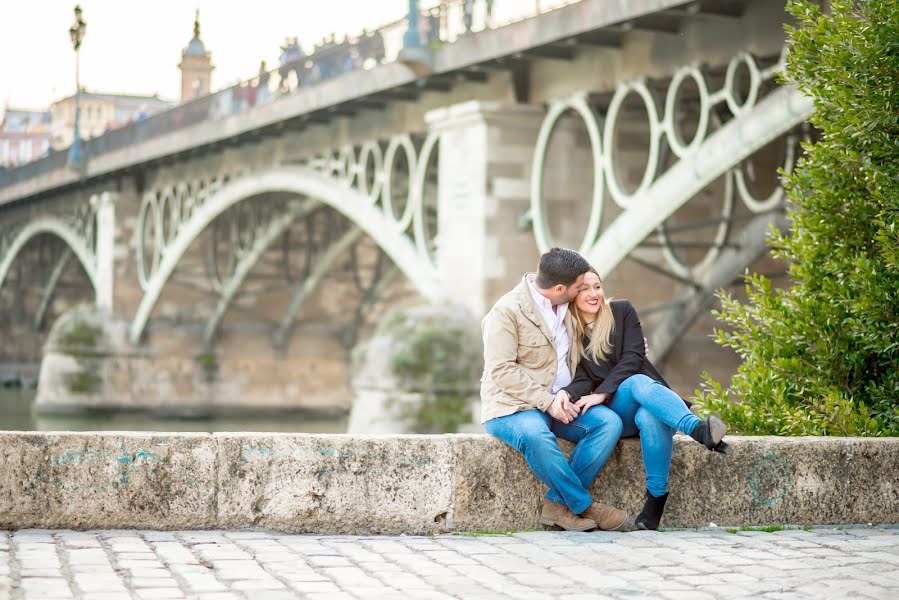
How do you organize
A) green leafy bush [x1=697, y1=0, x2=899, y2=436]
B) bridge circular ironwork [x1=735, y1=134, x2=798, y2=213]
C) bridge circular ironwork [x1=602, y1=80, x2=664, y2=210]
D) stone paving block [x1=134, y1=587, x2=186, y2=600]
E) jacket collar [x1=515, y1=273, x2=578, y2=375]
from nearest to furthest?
stone paving block [x1=134, y1=587, x2=186, y2=600]
jacket collar [x1=515, y1=273, x2=578, y2=375]
green leafy bush [x1=697, y1=0, x2=899, y2=436]
bridge circular ironwork [x1=735, y1=134, x2=798, y2=213]
bridge circular ironwork [x1=602, y1=80, x2=664, y2=210]

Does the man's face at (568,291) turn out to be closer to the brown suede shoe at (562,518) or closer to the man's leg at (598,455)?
the man's leg at (598,455)

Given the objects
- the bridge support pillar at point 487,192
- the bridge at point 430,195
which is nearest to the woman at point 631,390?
the bridge at point 430,195

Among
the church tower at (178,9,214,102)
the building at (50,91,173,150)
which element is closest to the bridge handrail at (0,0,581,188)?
the church tower at (178,9,214,102)

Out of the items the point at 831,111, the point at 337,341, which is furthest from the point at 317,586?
the point at 337,341

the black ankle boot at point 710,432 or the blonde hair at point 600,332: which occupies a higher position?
the blonde hair at point 600,332

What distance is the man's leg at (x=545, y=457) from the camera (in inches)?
234

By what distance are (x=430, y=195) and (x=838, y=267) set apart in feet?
60.2

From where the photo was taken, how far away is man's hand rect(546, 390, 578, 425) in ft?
20.0

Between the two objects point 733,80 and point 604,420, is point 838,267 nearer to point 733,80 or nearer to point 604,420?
point 604,420

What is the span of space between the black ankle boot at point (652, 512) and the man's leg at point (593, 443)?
0.24 m

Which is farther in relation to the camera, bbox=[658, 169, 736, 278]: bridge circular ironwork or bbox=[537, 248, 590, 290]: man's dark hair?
bbox=[658, 169, 736, 278]: bridge circular ironwork

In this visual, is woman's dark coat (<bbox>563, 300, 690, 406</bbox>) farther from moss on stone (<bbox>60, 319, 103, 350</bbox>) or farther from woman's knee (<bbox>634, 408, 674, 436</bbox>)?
moss on stone (<bbox>60, 319, 103, 350</bbox>)

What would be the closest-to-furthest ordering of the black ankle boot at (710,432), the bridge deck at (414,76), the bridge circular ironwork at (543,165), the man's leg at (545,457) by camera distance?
the black ankle boot at (710,432) < the man's leg at (545,457) < the bridge deck at (414,76) < the bridge circular ironwork at (543,165)

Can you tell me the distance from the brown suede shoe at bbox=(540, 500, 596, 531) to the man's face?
2.75ft
